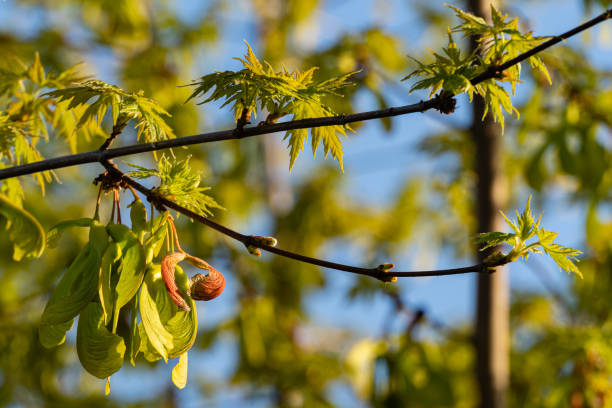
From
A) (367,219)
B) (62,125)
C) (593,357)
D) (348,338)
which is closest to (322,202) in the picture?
(367,219)

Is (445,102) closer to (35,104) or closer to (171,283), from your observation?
(171,283)

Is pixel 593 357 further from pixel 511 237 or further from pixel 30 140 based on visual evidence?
pixel 30 140

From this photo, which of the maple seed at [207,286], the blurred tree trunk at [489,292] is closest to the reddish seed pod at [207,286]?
the maple seed at [207,286]

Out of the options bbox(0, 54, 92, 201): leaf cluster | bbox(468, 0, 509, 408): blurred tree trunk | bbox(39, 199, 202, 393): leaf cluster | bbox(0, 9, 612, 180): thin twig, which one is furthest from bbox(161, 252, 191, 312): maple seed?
bbox(468, 0, 509, 408): blurred tree trunk

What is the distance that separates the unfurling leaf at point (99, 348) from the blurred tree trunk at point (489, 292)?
4.49 feet

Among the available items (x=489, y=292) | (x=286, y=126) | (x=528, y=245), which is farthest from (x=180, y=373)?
(x=489, y=292)

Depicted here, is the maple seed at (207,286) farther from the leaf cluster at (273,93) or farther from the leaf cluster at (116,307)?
the leaf cluster at (273,93)

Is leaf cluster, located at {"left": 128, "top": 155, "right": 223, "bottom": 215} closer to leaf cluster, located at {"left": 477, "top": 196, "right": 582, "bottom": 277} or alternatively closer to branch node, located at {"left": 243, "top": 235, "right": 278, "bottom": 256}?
branch node, located at {"left": 243, "top": 235, "right": 278, "bottom": 256}

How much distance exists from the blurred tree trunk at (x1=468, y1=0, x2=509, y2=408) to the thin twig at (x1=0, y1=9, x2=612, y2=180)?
1.12m

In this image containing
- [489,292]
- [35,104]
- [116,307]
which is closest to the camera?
[116,307]

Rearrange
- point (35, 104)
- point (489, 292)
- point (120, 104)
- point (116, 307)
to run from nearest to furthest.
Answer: point (116, 307), point (120, 104), point (35, 104), point (489, 292)

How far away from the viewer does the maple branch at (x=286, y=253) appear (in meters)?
0.77

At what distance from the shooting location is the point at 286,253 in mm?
783

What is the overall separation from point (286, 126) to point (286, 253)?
159 millimetres
